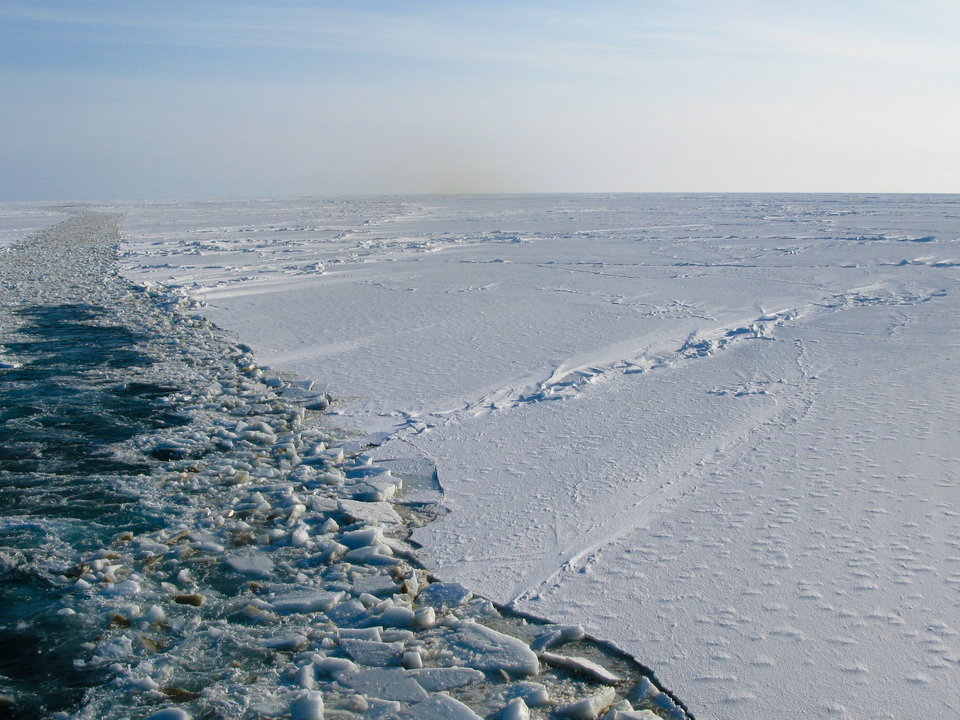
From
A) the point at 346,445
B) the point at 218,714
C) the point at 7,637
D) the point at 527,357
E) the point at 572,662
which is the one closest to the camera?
the point at 218,714

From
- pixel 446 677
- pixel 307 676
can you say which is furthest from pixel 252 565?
pixel 446 677

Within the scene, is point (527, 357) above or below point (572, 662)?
above

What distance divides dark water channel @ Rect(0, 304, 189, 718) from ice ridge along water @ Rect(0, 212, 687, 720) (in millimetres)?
11

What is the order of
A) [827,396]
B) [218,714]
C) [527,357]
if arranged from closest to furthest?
[218,714]
[827,396]
[527,357]

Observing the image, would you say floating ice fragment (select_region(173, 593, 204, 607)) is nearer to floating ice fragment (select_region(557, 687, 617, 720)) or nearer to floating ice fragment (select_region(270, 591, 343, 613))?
floating ice fragment (select_region(270, 591, 343, 613))

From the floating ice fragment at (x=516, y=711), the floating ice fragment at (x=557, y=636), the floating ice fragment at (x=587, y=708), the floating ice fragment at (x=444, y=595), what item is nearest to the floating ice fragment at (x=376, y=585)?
the floating ice fragment at (x=444, y=595)

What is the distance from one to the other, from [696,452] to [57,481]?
139 inches

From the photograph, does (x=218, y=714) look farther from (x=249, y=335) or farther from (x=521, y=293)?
(x=521, y=293)

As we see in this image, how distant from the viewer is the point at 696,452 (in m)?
4.14

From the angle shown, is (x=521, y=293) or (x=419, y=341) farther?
(x=521, y=293)

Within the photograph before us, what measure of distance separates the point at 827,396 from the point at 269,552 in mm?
3873

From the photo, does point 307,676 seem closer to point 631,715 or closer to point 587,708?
point 587,708

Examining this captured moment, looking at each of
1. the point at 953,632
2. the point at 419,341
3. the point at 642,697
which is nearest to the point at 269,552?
the point at 642,697

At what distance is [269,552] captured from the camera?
316 centimetres
